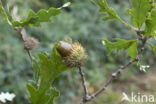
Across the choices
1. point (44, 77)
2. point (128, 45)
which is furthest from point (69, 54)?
point (128, 45)

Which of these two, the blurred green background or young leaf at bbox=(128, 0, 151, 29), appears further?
the blurred green background

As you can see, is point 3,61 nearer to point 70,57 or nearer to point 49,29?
point 49,29

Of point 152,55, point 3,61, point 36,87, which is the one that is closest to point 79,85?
point 3,61

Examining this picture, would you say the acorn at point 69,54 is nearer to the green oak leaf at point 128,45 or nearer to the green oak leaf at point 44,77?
the green oak leaf at point 44,77

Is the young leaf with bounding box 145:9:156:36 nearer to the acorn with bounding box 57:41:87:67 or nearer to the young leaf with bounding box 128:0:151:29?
the young leaf with bounding box 128:0:151:29

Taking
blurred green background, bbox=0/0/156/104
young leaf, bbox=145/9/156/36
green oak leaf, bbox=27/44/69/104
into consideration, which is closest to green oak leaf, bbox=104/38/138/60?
young leaf, bbox=145/9/156/36
